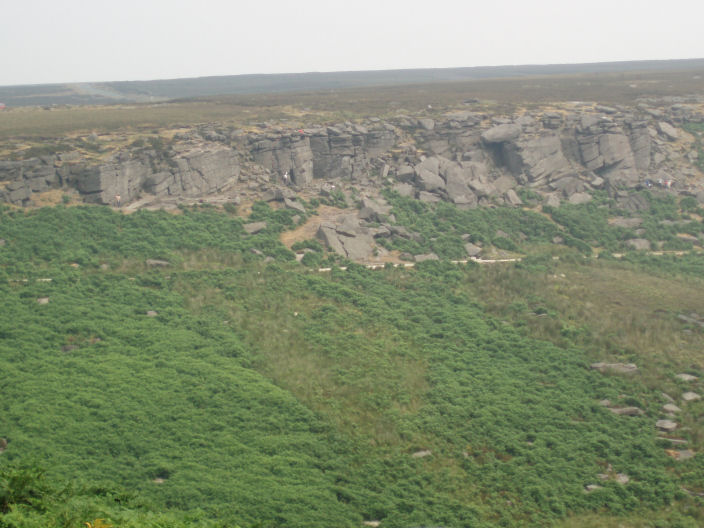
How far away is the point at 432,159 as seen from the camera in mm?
39094

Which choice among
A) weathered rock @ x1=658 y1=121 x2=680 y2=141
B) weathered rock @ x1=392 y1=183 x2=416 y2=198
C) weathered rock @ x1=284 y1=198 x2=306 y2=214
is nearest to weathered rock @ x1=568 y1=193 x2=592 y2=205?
weathered rock @ x1=392 y1=183 x2=416 y2=198

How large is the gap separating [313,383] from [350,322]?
188 inches

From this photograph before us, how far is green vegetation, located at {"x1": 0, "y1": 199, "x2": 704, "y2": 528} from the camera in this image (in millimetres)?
13609

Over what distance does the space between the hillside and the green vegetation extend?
0.27 ft

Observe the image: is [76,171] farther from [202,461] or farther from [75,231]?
[202,461]


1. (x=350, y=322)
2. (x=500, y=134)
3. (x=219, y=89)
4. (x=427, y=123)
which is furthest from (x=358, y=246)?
(x=219, y=89)

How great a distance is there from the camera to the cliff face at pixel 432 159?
32406mm

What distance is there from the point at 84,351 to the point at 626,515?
16052mm

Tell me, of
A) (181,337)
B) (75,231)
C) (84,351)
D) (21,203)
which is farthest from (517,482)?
(21,203)

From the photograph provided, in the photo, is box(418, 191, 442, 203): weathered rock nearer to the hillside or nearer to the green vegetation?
the hillside

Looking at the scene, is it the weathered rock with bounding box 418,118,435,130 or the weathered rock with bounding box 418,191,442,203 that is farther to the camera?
the weathered rock with bounding box 418,118,435,130

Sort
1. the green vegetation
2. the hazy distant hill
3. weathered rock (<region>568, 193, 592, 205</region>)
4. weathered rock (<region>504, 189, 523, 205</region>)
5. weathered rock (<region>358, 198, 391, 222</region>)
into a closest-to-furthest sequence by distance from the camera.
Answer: the green vegetation → weathered rock (<region>358, 198, 391, 222</region>) → weathered rock (<region>504, 189, 523, 205</region>) → weathered rock (<region>568, 193, 592, 205</region>) → the hazy distant hill

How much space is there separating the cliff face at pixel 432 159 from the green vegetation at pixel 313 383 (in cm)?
397

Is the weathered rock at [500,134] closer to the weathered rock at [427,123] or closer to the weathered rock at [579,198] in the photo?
the weathered rock at [427,123]
